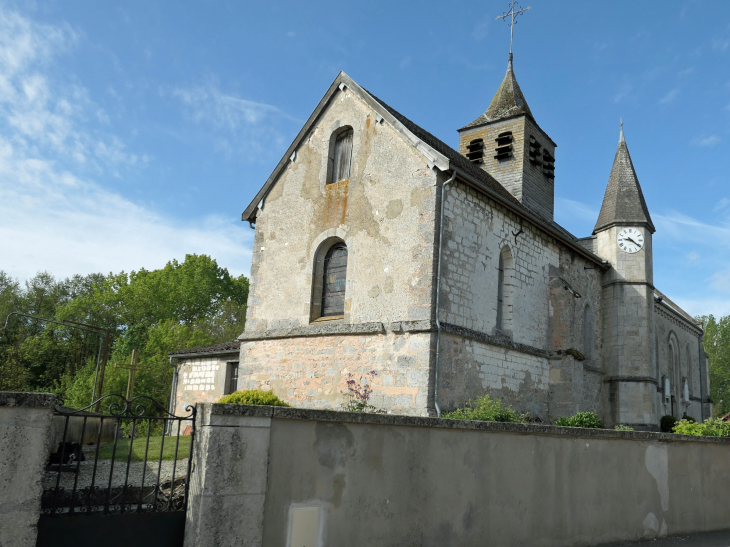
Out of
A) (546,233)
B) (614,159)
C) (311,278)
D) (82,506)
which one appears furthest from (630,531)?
(614,159)

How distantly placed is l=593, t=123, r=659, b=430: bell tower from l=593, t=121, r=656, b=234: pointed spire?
1.2 inches

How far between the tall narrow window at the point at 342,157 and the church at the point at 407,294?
30 millimetres

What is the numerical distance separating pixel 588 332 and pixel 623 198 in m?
5.03

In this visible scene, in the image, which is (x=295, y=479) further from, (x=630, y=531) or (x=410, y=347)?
(x=410, y=347)

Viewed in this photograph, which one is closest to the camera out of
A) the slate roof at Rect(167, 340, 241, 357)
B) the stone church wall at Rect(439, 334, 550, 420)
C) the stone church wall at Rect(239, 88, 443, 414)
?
the stone church wall at Rect(439, 334, 550, 420)

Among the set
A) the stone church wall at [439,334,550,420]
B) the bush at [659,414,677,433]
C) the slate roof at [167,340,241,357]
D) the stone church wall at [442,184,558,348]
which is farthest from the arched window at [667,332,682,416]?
the slate roof at [167,340,241,357]

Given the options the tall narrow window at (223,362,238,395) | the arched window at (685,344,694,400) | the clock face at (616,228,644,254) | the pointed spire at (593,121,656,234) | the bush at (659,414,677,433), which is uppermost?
the pointed spire at (593,121,656,234)

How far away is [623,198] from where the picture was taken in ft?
66.6

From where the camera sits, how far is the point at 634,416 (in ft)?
59.8

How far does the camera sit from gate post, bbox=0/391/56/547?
390 centimetres

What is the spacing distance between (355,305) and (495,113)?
12.4 m

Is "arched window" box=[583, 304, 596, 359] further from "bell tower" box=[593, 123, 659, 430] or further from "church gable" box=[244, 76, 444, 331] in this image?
"church gable" box=[244, 76, 444, 331]

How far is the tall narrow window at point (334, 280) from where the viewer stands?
1353 centimetres

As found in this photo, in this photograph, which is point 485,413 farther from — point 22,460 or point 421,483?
point 22,460
